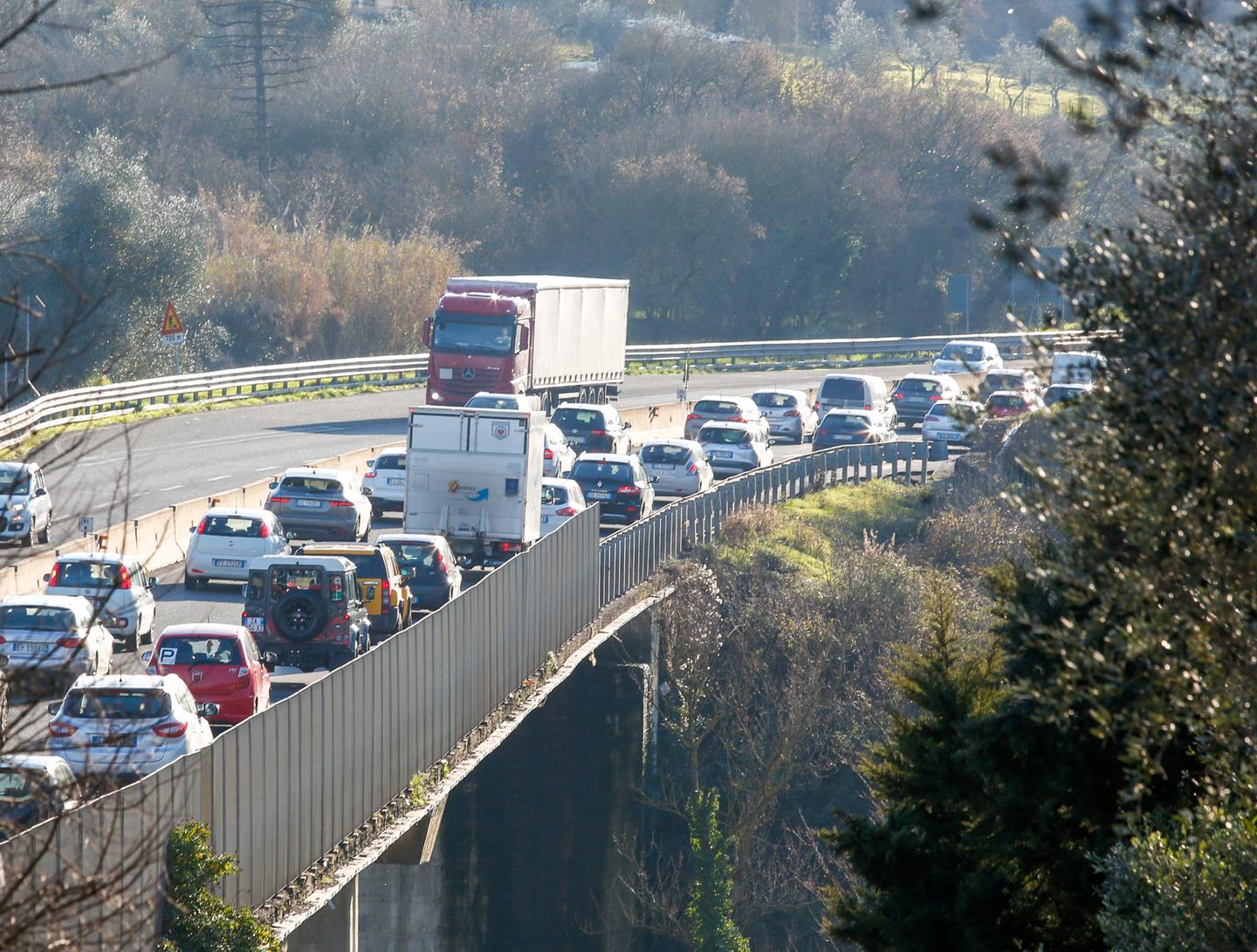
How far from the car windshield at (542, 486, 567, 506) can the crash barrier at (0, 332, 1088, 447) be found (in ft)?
25.2

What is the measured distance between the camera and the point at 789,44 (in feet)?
428

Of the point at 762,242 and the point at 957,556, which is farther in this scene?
the point at 762,242

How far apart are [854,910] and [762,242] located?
76.9 m

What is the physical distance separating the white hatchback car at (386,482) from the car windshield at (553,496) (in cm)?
383

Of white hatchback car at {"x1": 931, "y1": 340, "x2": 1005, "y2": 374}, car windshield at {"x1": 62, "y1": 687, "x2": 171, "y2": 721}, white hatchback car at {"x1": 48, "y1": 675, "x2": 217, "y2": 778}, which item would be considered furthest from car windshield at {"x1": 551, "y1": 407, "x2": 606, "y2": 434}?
car windshield at {"x1": 62, "y1": 687, "x2": 171, "y2": 721}

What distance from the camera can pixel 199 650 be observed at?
20.8m

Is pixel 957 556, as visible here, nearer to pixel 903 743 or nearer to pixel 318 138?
pixel 903 743

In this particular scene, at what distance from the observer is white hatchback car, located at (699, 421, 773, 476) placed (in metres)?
47.9

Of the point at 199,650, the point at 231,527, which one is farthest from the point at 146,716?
the point at 231,527

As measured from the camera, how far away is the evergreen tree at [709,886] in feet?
121

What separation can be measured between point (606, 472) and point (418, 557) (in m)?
10.5

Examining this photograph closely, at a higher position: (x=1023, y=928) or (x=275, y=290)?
(x=275, y=290)

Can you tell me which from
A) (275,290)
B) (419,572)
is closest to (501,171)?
(275,290)

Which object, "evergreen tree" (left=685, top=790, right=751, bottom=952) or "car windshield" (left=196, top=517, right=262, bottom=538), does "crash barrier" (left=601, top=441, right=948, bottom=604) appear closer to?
"evergreen tree" (left=685, top=790, right=751, bottom=952)
